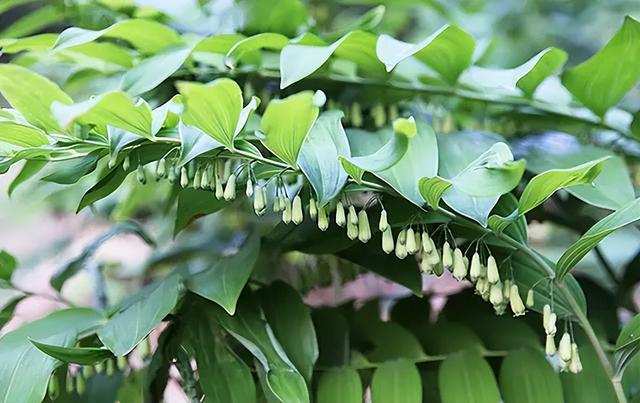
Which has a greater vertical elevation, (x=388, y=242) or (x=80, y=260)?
(x=388, y=242)

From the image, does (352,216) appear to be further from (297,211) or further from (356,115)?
(356,115)

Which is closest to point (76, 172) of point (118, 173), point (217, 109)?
point (118, 173)

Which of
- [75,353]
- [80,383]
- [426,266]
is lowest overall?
[80,383]

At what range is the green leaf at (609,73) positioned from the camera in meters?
0.46

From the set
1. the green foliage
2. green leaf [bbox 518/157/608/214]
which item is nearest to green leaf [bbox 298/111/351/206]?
the green foliage

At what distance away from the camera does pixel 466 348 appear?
51cm

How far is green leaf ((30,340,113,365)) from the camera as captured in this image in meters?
0.38

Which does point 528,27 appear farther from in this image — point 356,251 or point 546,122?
point 356,251

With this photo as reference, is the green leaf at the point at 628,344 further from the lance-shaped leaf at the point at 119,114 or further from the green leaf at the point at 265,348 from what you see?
the lance-shaped leaf at the point at 119,114

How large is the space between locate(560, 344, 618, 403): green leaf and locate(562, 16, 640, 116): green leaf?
191mm

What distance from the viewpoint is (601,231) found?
0.38 meters

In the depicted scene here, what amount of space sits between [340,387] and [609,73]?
0.99 ft

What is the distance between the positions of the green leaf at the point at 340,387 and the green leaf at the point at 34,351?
163 mm

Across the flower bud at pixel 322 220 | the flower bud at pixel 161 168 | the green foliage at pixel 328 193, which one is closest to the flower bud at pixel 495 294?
the green foliage at pixel 328 193
